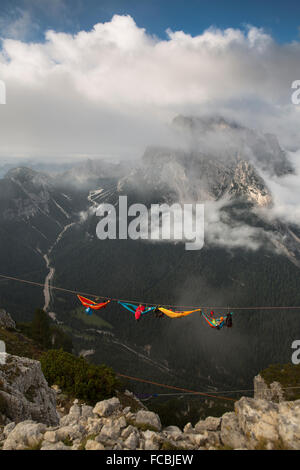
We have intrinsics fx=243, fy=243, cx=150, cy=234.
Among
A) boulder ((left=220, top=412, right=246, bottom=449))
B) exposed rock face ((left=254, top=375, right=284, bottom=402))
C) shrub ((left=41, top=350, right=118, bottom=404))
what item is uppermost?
boulder ((left=220, top=412, right=246, bottom=449))

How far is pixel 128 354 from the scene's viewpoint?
130m

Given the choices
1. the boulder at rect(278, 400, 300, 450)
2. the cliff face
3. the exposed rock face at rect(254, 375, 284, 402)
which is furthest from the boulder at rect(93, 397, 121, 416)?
the exposed rock face at rect(254, 375, 284, 402)

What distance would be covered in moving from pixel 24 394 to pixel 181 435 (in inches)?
501

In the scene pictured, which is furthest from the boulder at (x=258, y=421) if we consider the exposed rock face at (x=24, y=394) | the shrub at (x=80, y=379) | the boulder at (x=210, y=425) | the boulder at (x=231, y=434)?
the shrub at (x=80, y=379)

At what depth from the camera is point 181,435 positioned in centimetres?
1277

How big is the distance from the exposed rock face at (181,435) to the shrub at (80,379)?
1405 centimetres

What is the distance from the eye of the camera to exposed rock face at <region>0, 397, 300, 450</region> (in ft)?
37.2

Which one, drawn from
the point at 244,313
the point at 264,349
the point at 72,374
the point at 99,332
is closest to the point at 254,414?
the point at 72,374

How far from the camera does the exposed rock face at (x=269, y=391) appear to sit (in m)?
42.2

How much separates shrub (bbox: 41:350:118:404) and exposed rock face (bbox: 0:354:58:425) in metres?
4.97

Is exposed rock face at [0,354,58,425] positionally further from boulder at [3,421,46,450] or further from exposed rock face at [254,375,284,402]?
exposed rock face at [254,375,284,402]

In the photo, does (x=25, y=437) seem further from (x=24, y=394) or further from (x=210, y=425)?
(x=210, y=425)

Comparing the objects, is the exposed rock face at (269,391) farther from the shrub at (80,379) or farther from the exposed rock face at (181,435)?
the exposed rock face at (181,435)
